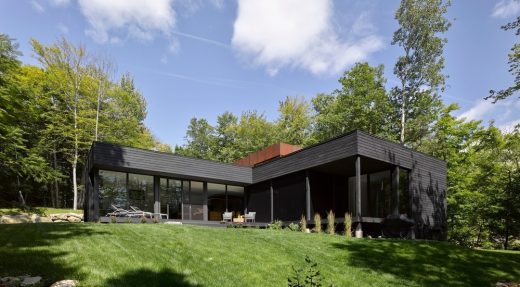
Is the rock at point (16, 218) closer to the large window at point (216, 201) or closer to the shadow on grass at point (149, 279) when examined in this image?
the large window at point (216, 201)

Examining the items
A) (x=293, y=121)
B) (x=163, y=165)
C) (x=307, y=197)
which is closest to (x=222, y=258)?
(x=307, y=197)

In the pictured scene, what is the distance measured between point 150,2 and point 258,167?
32.0 feet

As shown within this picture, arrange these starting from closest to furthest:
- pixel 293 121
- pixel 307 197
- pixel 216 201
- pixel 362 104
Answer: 1. pixel 307 197
2. pixel 216 201
3. pixel 362 104
4. pixel 293 121

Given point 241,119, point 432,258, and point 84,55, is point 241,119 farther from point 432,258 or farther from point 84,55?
point 432,258

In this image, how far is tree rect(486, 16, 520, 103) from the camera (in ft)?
43.4

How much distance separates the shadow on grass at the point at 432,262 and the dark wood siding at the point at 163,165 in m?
9.78

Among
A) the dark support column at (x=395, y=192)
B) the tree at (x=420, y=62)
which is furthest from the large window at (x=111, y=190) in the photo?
the tree at (x=420, y=62)

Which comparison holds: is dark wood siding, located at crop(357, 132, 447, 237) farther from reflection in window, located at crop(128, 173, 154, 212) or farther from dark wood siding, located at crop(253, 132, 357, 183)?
reflection in window, located at crop(128, 173, 154, 212)

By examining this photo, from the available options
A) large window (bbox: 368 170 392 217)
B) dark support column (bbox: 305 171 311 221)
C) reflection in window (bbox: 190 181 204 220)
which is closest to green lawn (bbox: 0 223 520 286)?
dark support column (bbox: 305 171 311 221)

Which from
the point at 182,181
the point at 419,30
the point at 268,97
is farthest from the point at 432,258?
the point at 268,97

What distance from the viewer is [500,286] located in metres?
6.90

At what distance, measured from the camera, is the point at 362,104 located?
26062 millimetres

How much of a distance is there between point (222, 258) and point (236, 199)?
13.2m

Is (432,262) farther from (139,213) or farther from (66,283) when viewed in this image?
(139,213)
